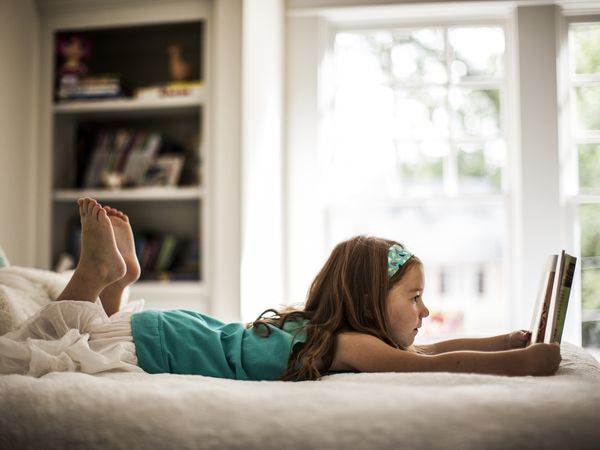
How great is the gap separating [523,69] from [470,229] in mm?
1127

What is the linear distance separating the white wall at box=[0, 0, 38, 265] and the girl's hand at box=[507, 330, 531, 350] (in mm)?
2165

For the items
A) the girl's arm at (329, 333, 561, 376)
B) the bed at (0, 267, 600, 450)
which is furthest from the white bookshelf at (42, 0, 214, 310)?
the bed at (0, 267, 600, 450)

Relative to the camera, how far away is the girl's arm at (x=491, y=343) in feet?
4.74

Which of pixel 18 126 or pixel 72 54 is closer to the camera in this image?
pixel 18 126

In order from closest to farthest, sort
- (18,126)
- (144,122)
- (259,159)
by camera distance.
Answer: (259,159) → (18,126) → (144,122)

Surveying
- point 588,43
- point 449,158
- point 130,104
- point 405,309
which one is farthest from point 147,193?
point 588,43

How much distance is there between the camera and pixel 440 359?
4.01ft

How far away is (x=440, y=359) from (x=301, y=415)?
1.34 ft

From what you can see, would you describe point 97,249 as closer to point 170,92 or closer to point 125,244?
point 125,244

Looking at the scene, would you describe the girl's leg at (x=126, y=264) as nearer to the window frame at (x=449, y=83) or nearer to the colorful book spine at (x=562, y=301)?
the colorful book spine at (x=562, y=301)

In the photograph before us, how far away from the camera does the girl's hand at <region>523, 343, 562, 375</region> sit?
1.17m

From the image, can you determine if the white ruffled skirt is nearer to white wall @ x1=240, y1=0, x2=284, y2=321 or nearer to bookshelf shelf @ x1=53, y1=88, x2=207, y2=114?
white wall @ x1=240, y1=0, x2=284, y2=321

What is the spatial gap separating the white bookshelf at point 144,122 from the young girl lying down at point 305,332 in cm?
136

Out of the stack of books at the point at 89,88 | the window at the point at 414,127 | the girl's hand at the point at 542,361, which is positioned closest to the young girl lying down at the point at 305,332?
the girl's hand at the point at 542,361
